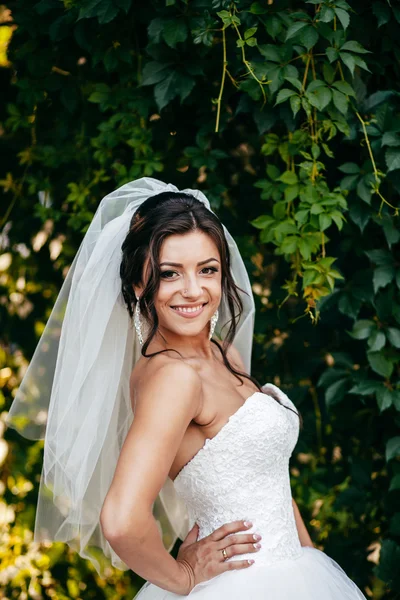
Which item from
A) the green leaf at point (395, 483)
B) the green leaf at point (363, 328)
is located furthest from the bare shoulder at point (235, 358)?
the green leaf at point (395, 483)

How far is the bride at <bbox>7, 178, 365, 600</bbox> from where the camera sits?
1.86 meters

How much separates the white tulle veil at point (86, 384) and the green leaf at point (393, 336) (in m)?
0.66

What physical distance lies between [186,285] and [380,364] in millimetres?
871

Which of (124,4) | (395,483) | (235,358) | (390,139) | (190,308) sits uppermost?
(124,4)

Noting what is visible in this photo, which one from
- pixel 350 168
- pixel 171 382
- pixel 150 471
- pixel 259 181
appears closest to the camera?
pixel 150 471

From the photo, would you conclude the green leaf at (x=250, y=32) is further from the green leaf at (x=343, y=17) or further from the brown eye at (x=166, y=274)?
the brown eye at (x=166, y=274)

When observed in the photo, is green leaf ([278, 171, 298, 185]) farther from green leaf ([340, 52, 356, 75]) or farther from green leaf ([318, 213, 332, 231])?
green leaf ([340, 52, 356, 75])

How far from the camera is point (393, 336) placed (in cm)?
246

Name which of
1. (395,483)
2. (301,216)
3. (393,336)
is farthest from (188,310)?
(395,483)

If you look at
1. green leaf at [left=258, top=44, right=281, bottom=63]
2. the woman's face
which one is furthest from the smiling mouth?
green leaf at [left=258, top=44, right=281, bottom=63]

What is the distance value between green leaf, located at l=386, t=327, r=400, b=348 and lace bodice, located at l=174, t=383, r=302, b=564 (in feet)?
2.00

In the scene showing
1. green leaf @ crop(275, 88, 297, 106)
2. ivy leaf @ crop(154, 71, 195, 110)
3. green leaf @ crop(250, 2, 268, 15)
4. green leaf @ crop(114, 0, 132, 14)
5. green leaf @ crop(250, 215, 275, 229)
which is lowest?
green leaf @ crop(250, 215, 275, 229)

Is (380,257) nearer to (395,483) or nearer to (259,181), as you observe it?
(259,181)

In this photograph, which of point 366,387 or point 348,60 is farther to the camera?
point 366,387
